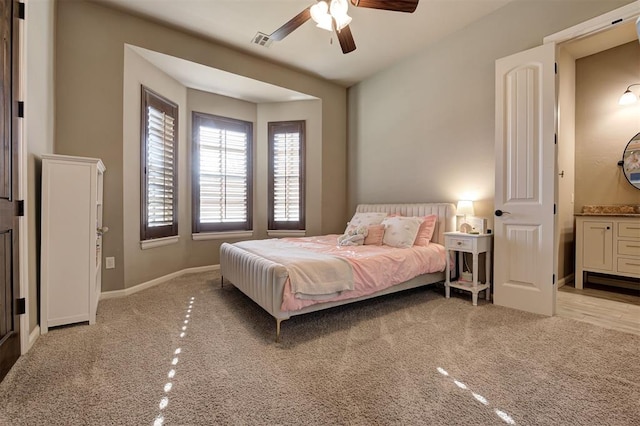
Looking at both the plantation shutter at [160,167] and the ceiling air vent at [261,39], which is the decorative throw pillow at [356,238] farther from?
the ceiling air vent at [261,39]

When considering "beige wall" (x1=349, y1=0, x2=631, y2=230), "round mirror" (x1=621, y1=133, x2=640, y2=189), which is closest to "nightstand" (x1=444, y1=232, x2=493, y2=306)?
"beige wall" (x1=349, y1=0, x2=631, y2=230)

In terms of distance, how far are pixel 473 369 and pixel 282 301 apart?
1327 millimetres

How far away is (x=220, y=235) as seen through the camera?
474 cm

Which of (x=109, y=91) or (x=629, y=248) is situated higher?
(x=109, y=91)

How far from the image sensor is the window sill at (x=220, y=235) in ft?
14.9

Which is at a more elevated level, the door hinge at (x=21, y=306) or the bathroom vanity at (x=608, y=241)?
the bathroom vanity at (x=608, y=241)

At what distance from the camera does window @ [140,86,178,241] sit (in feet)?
11.9

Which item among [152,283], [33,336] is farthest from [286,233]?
[33,336]

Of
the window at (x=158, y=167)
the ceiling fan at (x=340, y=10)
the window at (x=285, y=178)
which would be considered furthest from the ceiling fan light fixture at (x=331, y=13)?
the window at (x=285, y=178)

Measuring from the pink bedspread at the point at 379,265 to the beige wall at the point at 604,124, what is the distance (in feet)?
7.92

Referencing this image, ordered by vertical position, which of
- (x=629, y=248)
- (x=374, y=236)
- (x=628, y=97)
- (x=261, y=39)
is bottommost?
(x=629, y=248)

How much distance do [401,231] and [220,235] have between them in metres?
2.92

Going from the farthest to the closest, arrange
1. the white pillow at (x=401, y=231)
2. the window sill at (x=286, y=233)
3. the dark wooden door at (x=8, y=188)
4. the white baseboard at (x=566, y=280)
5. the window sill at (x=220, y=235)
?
the window sill at (x=286, y=233)
the window sill at (x=220, y=235)
the white baseboard at (x=566, y=280)
the white pillow at (x=401, y=231)
the dark wooden door at (x=8, y=188)

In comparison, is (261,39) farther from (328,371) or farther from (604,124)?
(604,124)
